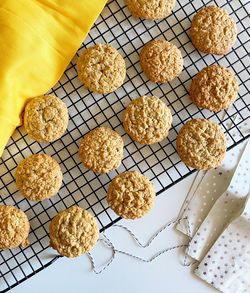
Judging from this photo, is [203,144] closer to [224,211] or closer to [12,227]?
[224,211]

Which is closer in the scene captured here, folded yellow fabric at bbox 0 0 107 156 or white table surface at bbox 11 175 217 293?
folded yellow fabric at bbox 0 0 107 156

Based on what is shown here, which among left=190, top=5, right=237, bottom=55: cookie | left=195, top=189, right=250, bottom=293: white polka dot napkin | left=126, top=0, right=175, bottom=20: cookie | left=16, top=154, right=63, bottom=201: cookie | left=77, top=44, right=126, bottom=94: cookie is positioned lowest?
left=195, top=189, right=250, bottom=293: white polka dot napkin

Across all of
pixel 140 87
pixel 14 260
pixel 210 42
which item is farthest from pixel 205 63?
pixel 14 260

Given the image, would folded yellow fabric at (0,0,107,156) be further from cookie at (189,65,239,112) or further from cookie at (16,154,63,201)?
cookie at (189,65,239,112)

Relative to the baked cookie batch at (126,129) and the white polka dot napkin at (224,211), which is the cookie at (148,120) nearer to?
the baked cookie batch at (126,129)

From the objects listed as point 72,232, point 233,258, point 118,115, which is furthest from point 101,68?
point 233,258

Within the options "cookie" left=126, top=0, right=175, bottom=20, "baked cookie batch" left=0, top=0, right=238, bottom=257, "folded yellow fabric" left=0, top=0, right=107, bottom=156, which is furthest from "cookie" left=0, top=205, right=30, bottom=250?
"cookie" left=126, top=0, right=175, bottom=20
